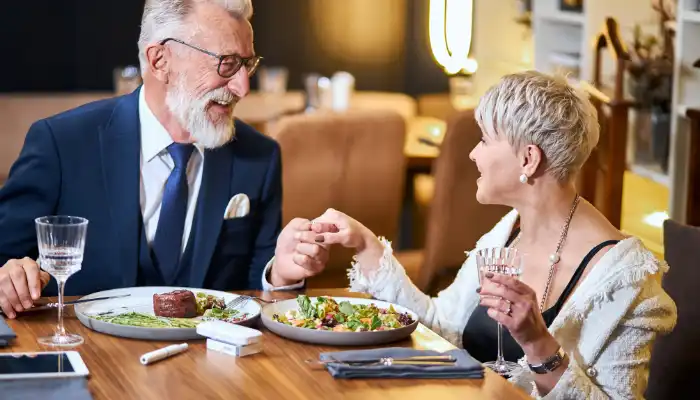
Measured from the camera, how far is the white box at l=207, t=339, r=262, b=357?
2064 millimetres

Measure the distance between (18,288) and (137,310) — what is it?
0.23m

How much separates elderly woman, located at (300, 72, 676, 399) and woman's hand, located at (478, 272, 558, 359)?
32mm

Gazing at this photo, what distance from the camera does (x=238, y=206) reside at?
9.39ft

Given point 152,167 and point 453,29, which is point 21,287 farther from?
point 453,29

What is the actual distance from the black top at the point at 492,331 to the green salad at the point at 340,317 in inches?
13.2

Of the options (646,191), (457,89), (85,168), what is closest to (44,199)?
(85,168)

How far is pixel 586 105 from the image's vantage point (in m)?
2.48

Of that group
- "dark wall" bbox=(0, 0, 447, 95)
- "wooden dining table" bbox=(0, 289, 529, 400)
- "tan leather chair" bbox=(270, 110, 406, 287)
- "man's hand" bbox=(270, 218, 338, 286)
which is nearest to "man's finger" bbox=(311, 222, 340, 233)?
"man's hand" bbox=(270, 218, 338, 286)

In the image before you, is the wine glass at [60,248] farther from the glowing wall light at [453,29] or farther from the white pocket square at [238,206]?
the glowing wall light at [453,29]

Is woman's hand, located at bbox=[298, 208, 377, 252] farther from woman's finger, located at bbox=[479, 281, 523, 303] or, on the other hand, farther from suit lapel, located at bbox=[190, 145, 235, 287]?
woman's finger, located at bbox=[479, 281, 523, 303]

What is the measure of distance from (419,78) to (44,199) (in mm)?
4505

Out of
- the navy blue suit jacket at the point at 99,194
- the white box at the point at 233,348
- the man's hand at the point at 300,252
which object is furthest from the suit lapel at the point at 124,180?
the white box at the point at 233,348

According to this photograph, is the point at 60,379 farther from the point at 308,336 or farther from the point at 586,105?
the point at 586,105

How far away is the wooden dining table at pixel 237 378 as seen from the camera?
1.88 meters
